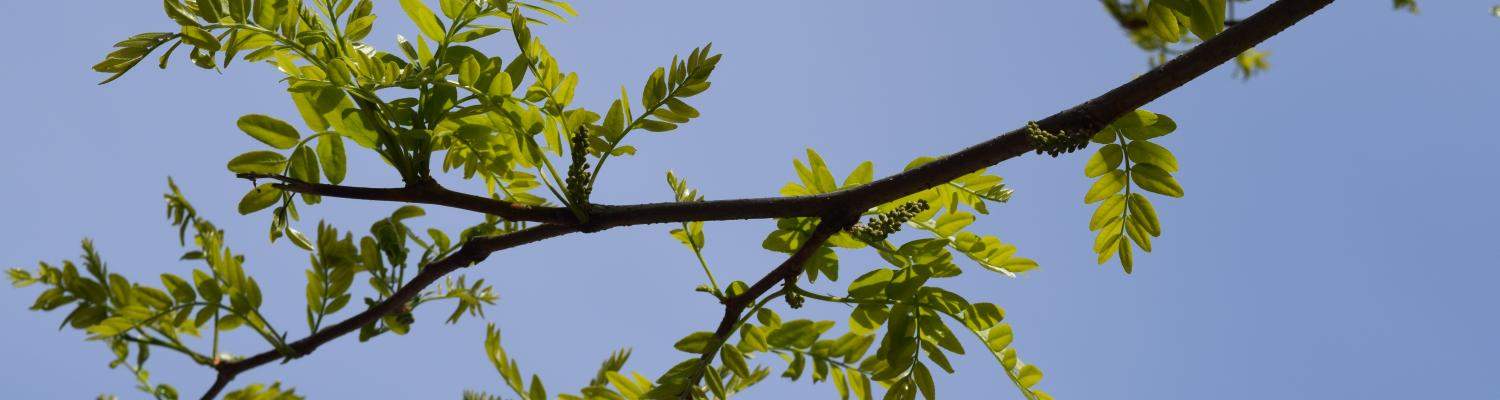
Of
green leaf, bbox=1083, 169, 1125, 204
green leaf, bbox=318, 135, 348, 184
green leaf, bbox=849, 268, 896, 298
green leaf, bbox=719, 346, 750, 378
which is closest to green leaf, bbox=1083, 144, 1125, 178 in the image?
green leaf, bbox=1083, 169, 1125, 204

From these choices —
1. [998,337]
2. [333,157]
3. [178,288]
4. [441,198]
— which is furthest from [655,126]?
[178,288]

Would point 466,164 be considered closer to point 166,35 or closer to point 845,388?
point 166,35

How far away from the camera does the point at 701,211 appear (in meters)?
1.14

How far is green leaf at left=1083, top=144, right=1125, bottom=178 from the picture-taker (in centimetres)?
123

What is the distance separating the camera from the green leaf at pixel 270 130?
1.22 metres

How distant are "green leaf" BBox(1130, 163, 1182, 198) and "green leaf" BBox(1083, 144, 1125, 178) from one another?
26mm

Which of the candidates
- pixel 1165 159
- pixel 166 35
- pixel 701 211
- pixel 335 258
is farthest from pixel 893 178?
pixel 335 258

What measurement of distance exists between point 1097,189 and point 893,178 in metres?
0.32

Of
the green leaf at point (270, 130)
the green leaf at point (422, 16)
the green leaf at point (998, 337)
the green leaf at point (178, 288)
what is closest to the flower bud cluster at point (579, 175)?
the green leaf at point (422, 16)

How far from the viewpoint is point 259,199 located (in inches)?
49.3

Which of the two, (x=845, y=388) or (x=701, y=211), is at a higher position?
(x=701, y=211)

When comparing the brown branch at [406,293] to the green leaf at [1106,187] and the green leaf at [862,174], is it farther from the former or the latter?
the green leaf at [1106,187]

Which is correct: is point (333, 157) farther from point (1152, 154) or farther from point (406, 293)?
point (1152, 154)

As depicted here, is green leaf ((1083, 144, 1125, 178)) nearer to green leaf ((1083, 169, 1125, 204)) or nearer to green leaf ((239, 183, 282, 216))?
green leaf ((1083, 169, 1125, 204))
